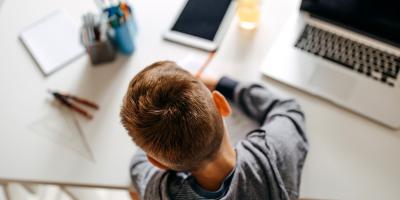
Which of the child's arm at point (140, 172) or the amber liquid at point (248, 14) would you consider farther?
the amber liquid at point (248, 14)

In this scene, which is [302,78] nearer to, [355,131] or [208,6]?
[355,131]

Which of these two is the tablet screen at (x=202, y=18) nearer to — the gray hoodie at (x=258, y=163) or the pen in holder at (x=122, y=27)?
the pen in holder at (x=122, y=27)

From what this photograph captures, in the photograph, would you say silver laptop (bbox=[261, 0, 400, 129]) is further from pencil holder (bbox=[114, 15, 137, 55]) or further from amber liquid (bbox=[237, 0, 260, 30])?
pencil holder (bbox=[114, 15, 137, 55])

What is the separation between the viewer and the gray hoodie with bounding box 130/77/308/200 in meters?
0.76

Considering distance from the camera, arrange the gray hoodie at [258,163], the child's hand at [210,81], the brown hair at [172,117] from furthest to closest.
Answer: the child's hand at [210,81] < the gray hoodie at [258,163] < the brown hair at [172,117]

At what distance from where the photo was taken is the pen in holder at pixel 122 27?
1.04m

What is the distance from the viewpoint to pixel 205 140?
0.68 m

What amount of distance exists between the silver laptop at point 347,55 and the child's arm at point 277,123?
0.09m

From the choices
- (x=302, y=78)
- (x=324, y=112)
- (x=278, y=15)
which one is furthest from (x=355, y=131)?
(x=278, y=15)

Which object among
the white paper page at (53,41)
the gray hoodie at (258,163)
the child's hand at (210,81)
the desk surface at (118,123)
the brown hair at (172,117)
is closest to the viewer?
the brown hair at (172,117)

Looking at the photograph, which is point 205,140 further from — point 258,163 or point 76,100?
point 76,100

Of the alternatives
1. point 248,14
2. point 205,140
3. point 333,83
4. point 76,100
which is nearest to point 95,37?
point 76,100

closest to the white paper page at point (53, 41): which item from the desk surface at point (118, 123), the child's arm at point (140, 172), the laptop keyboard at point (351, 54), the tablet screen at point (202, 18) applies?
the desk surface at point (118, 123)

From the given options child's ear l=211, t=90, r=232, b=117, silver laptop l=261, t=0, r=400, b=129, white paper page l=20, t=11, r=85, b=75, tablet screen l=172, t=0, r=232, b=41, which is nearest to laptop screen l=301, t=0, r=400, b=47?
silver laptop l=261, t=0, r=400, b=129
